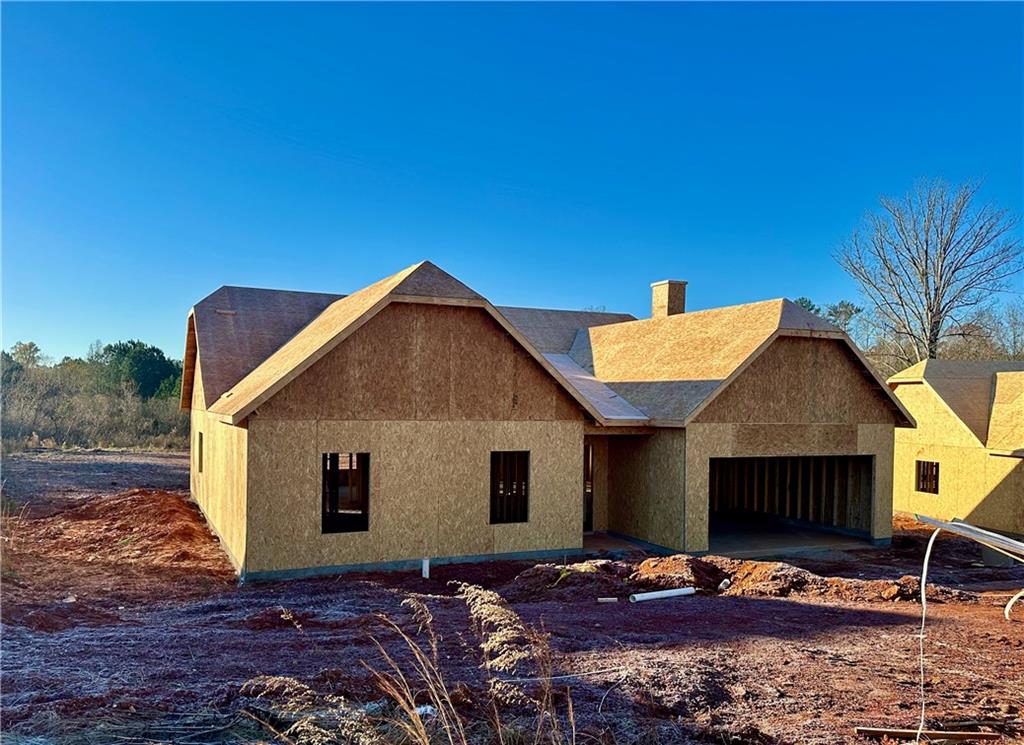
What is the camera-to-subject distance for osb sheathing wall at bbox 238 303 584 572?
1192 centimetres

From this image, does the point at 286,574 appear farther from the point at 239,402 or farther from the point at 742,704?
the point at 742,704

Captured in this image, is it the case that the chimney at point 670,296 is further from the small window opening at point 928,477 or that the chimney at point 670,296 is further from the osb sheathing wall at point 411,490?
the small window opening at point 928,477

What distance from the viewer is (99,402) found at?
37.6 metres

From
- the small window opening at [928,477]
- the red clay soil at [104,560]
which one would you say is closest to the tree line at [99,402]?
the red clay soil at [104,560]

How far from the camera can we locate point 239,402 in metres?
12.1

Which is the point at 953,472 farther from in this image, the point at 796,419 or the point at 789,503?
the point at 796,419

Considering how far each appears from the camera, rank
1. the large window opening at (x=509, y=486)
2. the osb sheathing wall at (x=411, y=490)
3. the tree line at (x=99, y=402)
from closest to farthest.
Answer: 1. the osb sheathing wall at (x=411, y=490)
2. the large window opening at (x=509, y=486)
3. the tree line at (x=99, y=402)

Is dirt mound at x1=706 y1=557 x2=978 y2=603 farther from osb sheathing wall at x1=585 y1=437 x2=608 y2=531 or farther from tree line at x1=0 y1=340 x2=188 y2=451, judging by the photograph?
tree line at x1=0 y1=340 x2=188 y2=451

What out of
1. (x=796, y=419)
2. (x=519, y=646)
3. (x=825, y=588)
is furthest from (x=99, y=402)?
(x=825, y=588)

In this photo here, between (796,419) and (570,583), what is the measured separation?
743 cm

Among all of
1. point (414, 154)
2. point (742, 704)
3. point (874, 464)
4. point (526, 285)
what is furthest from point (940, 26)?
point (526, 285)

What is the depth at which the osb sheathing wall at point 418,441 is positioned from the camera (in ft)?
39.1

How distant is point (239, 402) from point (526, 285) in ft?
107

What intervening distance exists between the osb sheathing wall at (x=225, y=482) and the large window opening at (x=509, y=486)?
465 centimetres
